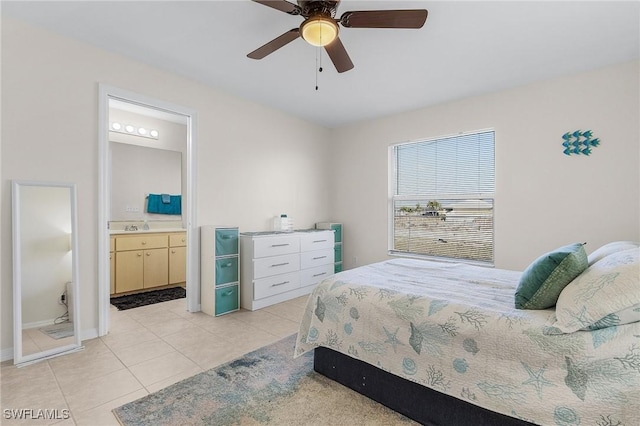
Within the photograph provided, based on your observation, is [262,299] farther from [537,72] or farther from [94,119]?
[537,72]

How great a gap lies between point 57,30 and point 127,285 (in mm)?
3043

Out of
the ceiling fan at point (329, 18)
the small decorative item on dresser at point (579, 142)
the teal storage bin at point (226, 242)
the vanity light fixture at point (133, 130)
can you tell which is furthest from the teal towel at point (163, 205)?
the small decorative item on dresser at point (579, 142)

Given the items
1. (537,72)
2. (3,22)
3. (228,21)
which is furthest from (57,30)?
(537,72)

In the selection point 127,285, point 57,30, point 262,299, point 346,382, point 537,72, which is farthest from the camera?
point 127,285

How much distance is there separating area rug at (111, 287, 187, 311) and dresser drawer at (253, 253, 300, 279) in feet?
4.51

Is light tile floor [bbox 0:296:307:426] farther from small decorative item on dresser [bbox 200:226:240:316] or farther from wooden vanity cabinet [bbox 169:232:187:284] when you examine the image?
wooden vanity cabinet [bbox 169:232:187:284]

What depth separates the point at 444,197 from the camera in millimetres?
4191

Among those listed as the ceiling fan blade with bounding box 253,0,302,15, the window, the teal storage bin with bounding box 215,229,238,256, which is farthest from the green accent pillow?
the teal storage bin with bounding box 215,229,238,256

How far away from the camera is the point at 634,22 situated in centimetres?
233

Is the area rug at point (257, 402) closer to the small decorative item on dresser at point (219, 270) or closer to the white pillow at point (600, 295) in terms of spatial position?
the white pillow at point (600, 295)

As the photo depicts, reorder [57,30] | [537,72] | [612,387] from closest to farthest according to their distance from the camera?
[612,387]
[57,30]
[537,72]

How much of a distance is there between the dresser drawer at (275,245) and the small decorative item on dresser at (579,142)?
326cm

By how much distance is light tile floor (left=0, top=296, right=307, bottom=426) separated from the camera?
184cm

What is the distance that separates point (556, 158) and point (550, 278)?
7.94 feet
